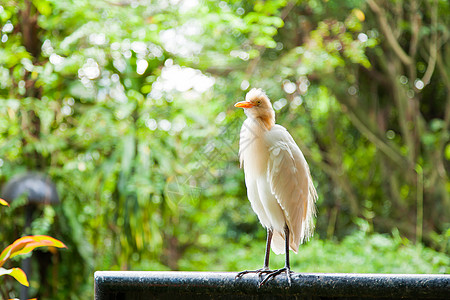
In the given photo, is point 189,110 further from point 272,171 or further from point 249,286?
point 249,286

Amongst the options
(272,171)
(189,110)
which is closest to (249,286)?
(272,171)

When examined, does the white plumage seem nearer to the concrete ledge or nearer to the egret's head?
the egret's head

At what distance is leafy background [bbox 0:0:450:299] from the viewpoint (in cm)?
237

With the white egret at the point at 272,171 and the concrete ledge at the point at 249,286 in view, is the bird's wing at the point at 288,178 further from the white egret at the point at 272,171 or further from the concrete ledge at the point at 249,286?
the concrete ledge at the point at 249,286

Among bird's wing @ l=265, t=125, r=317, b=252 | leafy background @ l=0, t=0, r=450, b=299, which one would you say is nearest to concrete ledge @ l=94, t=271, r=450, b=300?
bird's wing @ l=265, t=125, r=317, b=252

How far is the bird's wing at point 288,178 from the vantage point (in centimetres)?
115

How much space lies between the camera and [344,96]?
3.34m

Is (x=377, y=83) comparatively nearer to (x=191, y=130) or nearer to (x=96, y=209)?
(x=191, y=130)

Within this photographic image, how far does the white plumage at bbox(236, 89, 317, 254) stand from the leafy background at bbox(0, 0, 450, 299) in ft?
1.30

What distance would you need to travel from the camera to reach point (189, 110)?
Result: 2.50 m

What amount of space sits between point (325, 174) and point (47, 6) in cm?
221

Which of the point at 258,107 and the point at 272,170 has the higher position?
the point at 258,107

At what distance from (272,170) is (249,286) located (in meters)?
0.49

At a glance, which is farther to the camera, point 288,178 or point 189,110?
point 189,110
